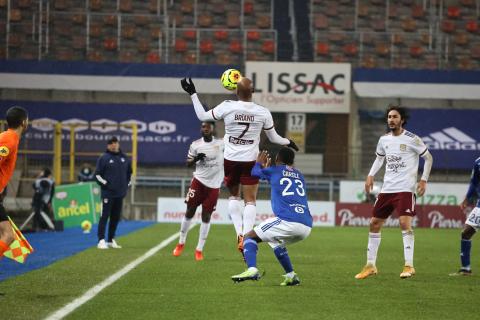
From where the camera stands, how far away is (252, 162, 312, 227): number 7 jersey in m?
10.8

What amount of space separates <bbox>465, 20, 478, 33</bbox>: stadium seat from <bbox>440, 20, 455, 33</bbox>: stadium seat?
1.89 feet

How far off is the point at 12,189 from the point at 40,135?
344 centimetres

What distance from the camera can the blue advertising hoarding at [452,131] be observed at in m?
35.2

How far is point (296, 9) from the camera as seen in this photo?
37.7m

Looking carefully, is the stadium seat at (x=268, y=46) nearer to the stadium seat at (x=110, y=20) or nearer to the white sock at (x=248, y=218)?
the stadium seat at (x=110, y=20)

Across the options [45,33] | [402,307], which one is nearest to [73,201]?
[45,33]

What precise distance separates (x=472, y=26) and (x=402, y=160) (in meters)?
26.5

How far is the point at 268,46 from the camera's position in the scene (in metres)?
36.3

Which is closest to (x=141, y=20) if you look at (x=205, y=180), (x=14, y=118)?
(x=205, y=180)

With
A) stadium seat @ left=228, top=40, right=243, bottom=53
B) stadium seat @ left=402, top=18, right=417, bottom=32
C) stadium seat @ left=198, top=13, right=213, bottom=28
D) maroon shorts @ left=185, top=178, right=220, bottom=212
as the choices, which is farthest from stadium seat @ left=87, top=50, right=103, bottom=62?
maroon shorts @ left=185, top=178, right=220, bottom=212

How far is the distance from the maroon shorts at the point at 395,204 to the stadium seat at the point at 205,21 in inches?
994

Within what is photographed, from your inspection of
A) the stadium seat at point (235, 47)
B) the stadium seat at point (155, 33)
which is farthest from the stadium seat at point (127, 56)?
the stadium seat at point (235, 47)

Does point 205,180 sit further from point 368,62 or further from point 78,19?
point 78,19

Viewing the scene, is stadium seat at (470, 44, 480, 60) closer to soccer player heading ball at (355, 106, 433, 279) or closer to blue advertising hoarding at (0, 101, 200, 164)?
blue advertising hoarding at (0, 101, 200, 164)
